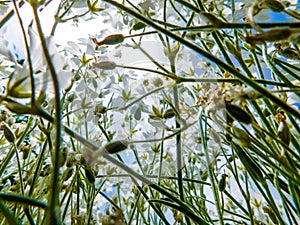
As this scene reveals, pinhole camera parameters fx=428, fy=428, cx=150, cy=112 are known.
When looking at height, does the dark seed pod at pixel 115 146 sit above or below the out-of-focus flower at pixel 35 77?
below

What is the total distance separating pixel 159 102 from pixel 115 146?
0.22m

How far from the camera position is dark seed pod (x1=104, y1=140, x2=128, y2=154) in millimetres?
245

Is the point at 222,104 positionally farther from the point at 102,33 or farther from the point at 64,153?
the point at 102,33

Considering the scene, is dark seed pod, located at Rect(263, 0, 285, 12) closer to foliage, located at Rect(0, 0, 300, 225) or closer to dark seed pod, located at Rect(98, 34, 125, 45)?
foliage, located at Rect(0, 0, 300, 225)

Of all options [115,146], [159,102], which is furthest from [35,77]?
[159,102]

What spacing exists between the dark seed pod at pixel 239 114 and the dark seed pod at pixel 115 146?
0.21ft

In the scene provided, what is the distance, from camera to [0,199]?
18 centimetres

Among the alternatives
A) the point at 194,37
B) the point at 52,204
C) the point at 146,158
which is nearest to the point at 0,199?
the point at 52,204

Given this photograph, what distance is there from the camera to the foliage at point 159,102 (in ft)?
0.67

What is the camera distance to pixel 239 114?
0.77ft

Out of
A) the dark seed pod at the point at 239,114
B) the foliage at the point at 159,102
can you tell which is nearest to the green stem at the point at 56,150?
the foliage at the point at 159,102

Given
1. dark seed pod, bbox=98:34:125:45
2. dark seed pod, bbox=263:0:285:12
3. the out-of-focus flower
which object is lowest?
the out-of-focus flower

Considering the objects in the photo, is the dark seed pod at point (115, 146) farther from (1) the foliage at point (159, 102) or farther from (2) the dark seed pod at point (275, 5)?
(2) the dark seed pod at point (275, 5)

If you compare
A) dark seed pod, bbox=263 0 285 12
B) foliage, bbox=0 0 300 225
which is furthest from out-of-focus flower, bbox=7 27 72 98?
dark seed pod, bbox=263 0 285 12
